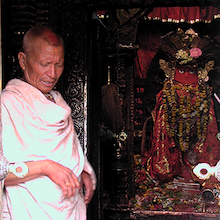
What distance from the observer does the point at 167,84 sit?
479 centimetres

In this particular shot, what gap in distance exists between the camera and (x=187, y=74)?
4902 mm

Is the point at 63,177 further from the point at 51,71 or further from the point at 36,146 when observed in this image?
the point at 51,71

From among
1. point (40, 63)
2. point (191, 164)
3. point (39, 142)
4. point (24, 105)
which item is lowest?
point (191, 164)

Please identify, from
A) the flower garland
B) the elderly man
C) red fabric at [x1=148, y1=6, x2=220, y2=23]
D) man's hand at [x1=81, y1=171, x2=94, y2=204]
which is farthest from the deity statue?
the elderly man

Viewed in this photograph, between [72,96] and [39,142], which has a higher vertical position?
[72,96]

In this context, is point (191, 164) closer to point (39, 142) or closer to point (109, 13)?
point (109, 13)

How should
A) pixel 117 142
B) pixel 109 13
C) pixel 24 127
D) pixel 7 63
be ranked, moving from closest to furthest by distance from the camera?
pixel 24 127, pixel 7 63, pixel 117 142, pixel 109 13

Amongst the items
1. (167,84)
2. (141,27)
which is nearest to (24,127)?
(167,84)

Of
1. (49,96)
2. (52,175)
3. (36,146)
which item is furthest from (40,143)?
(49,96)

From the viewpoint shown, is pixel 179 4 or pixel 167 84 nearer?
pixel 179 4

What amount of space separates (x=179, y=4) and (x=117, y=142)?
1.83 m

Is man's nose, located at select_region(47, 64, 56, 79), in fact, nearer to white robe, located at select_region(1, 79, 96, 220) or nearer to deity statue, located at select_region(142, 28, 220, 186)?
white robe, located at select_region(1, 79, 96, 220)

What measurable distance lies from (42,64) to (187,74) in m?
3.44

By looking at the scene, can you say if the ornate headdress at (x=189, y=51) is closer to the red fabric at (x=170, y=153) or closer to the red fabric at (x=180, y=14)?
the red fabric at (x=180, y=14)
